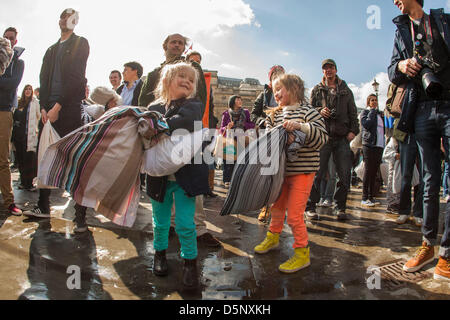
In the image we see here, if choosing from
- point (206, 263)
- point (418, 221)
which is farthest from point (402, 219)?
point (206, 263)

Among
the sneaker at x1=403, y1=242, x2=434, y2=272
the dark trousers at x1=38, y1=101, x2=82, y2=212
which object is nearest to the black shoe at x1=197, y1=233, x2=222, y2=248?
the sneaker at x1=403, y1=242, x2=434, y2=272

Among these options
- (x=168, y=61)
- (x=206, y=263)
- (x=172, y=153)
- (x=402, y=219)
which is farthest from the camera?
(x=402, y=219)

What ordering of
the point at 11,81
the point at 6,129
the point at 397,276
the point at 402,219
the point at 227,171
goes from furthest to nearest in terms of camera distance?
1. the point at 227,171
2. the point at 402,219
3. the point at 11,81
4. the point at 6,129
5. the point at 397,276

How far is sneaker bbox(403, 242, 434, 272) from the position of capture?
8.22ft

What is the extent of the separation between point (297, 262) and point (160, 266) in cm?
115

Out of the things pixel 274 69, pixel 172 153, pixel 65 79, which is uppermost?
pixel 274 69

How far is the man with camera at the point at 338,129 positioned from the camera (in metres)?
4.34

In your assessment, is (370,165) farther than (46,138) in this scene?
Yes

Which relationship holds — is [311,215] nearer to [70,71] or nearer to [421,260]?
[421,260]

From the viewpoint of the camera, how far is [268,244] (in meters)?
2.97

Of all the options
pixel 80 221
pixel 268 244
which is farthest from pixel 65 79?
pixel 268 244

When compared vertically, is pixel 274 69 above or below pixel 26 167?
above

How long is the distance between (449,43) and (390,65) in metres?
0.53
